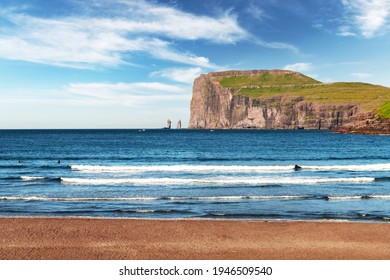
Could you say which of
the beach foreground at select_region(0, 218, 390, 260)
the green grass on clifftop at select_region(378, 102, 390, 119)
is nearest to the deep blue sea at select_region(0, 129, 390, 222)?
the beach foreground at select_region(0, 218, 390, 260)

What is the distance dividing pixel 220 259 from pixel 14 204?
1670 cm

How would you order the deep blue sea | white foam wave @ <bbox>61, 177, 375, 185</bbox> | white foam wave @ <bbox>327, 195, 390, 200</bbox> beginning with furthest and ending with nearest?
white foam wave @ <bbox>61, 177, 375, 185</bbox> → white foam wave @ <bbox>327, 195, 390, 200</bbox> → the deep blue sea

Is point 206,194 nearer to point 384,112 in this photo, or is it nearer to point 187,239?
point 187,239

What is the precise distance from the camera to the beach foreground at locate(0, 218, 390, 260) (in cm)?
1234

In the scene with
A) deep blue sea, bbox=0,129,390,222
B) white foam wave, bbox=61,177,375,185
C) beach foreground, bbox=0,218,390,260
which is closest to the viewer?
beach foreground, bbox=0,218,390,260

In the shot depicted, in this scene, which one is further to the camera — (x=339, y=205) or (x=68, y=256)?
(x=339, y=205)

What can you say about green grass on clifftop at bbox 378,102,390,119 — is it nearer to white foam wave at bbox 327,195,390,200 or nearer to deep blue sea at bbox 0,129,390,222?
deep blue sea at bbox 0,129,390,222

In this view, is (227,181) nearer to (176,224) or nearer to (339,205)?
(339,205)

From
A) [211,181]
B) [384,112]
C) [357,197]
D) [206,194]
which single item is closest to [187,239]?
[206,194]

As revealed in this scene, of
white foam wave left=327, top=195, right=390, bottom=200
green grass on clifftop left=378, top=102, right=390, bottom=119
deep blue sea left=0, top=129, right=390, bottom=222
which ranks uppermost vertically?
green grass on clifftop left=378, top=102, right=390, bottom=119

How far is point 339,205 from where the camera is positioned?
2223cm

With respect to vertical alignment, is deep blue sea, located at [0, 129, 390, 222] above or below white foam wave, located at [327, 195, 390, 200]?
below

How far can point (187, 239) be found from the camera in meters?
14.3

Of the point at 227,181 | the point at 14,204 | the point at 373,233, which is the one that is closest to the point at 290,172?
the point at 227,181
